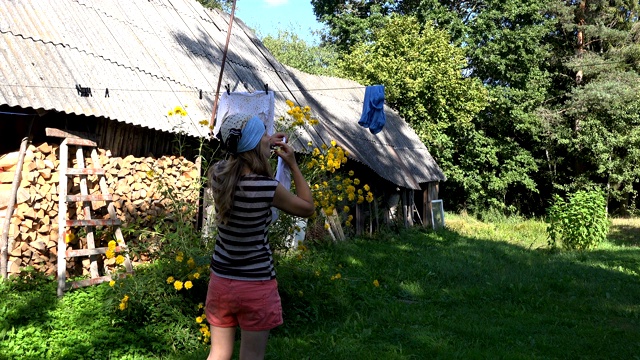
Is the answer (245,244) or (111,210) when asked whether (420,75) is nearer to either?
(111,210)

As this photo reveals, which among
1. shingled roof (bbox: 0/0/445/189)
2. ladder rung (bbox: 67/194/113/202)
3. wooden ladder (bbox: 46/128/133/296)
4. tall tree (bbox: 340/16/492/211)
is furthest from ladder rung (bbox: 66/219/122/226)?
tall tree (bbox: 340/16/492/211)

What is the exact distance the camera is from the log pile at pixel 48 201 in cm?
668

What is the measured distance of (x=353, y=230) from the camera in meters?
14.9

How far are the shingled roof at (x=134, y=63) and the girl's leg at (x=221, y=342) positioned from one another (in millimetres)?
4205

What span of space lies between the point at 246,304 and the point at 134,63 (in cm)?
667

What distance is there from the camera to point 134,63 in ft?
29.1

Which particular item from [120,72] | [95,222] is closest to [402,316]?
[95,222]

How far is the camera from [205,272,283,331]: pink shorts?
3.03 meters

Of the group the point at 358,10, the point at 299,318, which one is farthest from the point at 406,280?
the point at 358,10

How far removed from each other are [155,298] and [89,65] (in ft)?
11.9

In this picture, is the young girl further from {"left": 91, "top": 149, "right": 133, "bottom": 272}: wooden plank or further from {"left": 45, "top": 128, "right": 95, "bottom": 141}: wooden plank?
{"left": 45, "top": 128, "right": 95, "bottom": 141}: wooden plank

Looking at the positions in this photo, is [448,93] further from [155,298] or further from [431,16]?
[155,298]

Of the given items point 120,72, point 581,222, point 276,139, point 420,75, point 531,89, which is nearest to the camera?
point 276,139

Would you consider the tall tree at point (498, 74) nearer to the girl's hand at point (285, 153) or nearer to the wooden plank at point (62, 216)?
the wooden plank at point (62, 216)
